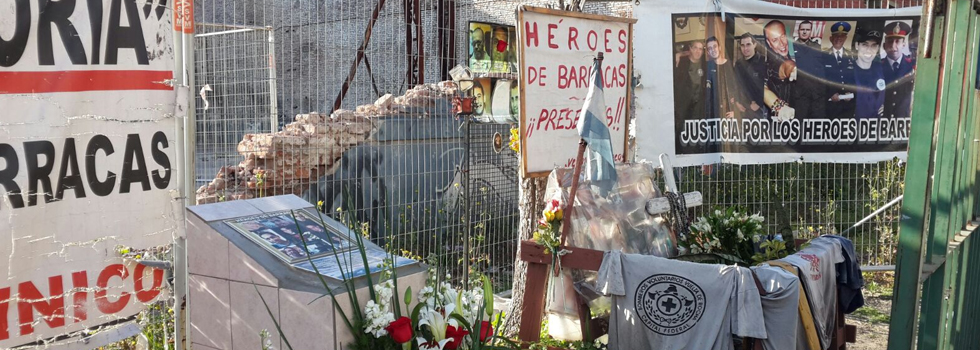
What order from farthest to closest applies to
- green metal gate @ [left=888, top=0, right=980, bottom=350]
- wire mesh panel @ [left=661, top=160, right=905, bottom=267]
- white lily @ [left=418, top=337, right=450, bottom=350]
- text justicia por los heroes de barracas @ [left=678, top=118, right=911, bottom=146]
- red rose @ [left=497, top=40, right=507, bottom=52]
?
wire mesh panel @ [left=661, top=160, right=905, bottom=267] → red rose @ [left=497, top=40, right=507, bottom=52] → text justicia por los heroes de barracas @ [left=678, top=118, right=911, bottom=146] → green metal gate @ [left=888, top=0, right=980, bottom=350] → white lily @ [left=418, top=337, right=450, bottom=350]

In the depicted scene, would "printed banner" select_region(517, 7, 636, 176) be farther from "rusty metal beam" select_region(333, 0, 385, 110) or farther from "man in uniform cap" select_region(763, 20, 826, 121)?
"man in uniform cap" select_region(763, 20, 826, 121)

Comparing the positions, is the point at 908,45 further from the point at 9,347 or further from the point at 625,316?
the point at 9,347

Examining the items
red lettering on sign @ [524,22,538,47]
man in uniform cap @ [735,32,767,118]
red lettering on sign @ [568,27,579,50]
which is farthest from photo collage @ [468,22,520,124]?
red lettering on sign @ [524,22,538,47]

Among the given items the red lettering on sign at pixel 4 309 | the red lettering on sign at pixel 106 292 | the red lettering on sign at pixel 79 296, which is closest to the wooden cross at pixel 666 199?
the red lettering on sign at pixel 106 292

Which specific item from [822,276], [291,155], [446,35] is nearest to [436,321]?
[291,155]

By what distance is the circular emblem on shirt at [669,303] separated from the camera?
14.4 feet

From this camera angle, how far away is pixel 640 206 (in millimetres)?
5215

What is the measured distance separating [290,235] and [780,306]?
2.55 meters

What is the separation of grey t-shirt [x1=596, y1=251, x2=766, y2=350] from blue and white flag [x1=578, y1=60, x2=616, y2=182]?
1.59 feet

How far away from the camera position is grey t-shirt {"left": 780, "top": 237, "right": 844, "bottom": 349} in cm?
456

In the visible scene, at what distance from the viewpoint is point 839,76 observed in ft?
25.2

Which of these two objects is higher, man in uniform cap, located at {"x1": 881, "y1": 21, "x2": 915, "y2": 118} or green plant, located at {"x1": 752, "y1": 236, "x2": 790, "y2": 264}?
man in uniform cap, located at {"x1": 881, "y1": 21, "x2": 915, "y2": 118}

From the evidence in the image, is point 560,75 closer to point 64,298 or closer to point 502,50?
point 502,50

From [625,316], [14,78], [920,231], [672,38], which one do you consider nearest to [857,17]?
[672,38]
